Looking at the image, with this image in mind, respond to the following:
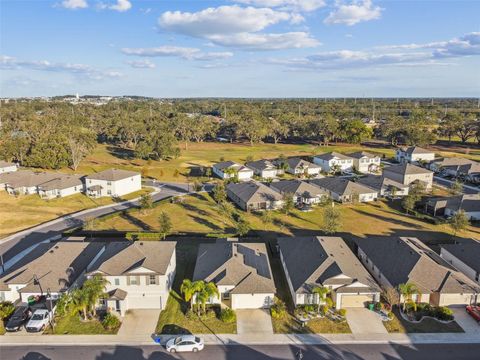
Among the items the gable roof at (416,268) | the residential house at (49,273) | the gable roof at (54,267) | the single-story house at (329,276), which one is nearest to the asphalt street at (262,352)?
the single-story house at (329,276)

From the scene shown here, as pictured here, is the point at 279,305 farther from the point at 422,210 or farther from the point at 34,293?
the point at 422,210

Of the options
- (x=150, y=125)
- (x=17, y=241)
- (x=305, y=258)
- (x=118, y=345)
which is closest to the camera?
(x=118, y=345)

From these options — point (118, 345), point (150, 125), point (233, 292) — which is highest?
point (150, 125)

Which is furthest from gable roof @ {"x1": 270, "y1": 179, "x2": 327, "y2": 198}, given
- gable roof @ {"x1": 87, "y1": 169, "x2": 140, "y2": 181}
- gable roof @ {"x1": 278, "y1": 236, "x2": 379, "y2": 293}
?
gable roof @ {"x1": 87, "y1": 169, "x2": 140, "y2": 181}

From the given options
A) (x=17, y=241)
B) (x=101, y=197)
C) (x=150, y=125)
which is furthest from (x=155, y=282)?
(x=150, y=125)

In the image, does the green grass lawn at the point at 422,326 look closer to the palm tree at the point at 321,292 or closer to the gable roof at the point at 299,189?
the palm tree at the point at 321,292

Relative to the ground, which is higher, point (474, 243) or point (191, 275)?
point (474, 243)

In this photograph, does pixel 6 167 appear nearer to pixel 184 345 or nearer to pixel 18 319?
pixel 18 319

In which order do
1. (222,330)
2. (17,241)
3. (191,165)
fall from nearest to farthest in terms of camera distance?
(222,330)
(17,241)
(191,165)
